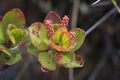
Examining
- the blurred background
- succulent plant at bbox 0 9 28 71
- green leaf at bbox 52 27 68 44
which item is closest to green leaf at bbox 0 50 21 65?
succulent plant at bbox 0 9 28 71

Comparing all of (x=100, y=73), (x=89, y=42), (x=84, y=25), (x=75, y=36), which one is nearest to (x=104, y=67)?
(x=100, y=73)

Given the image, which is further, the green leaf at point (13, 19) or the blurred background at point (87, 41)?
the blurred background at point (87, 41)

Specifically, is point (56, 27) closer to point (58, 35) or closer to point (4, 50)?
point (58, 35)

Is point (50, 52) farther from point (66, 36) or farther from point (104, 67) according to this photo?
point (104, 67)

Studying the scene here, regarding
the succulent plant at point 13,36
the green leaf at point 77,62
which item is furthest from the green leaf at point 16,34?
the green leaf at point 77,62

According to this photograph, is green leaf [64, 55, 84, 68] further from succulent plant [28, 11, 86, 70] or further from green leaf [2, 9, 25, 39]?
green leaf [2, 9, 25, 39]

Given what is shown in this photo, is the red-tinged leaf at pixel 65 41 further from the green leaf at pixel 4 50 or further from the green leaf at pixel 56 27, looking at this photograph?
the green leaf at pixel 4 50
